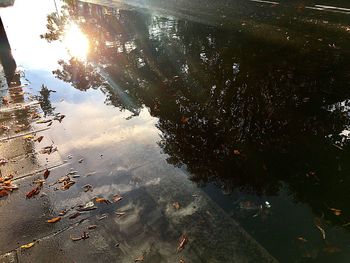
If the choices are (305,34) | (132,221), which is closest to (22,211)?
(132,221)

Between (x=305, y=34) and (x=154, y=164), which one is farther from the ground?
(x=305, y=34)

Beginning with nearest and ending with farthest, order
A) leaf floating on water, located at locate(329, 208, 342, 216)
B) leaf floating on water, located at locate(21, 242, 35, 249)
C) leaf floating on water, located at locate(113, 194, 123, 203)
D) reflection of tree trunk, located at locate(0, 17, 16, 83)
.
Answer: leaf floating on water, located at locate(21, 242, 35, 249) < leaf floating on water, located at locate(329, 208, 342, 216) < leaf floating on water, located at locate(113, 194, 123, 203) < reflection of tree trunk, located at locate(0, 17, 16, 83)

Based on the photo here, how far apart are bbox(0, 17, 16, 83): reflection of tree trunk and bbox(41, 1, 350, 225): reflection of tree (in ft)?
4.70

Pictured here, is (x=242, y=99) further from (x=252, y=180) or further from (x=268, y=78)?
(x=252, y=180)

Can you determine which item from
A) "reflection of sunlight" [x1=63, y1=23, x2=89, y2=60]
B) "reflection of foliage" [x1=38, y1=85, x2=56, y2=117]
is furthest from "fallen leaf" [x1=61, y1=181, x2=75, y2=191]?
"reflection of sunlight" [x1=63, y1=23, x2=89, y2=60]

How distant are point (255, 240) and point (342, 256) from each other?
0.85m

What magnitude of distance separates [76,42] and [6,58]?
244 cm

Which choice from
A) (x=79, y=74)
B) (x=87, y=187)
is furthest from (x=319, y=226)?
(x=79, y=74)

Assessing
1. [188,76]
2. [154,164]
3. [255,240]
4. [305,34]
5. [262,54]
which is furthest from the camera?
[305,34]

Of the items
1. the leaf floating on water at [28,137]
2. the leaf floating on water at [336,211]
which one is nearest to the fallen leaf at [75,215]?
the leaf floating on water at [28,137]

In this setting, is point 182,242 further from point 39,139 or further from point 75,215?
point 39,139

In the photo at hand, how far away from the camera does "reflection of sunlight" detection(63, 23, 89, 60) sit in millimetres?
10688

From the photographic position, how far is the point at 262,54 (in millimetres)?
8617

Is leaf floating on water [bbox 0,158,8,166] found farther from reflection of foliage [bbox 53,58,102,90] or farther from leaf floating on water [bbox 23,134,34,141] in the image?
reflection of foliage [bbox 53,58,102,90]
